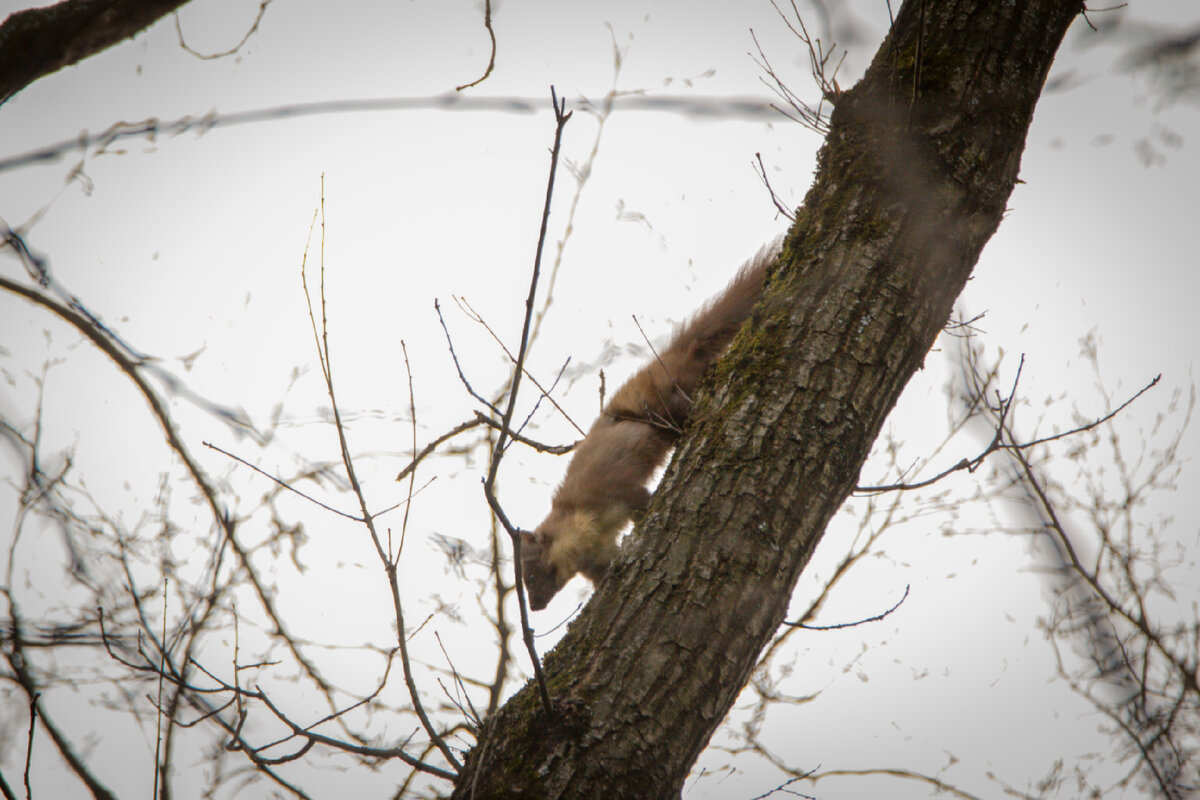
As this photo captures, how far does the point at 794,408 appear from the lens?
197 cm

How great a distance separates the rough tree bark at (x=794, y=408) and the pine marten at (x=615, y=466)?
1973 mm

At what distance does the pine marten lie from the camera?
14.0ft

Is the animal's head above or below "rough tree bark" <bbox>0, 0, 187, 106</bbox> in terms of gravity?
above

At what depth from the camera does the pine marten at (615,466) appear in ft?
14.0

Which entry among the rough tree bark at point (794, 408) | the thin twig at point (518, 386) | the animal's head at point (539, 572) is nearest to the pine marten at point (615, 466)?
the animal's head at point (539, 572)

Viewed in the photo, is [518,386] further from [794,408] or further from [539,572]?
[539,572]

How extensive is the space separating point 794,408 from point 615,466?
2.86 metres

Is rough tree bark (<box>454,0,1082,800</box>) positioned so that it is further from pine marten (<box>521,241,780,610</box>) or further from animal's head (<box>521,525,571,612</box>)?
animal's head (<box>521,525,571,612</box>)

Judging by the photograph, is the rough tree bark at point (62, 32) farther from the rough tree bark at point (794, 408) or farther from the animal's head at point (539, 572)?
the animal's head at point (539, 572)

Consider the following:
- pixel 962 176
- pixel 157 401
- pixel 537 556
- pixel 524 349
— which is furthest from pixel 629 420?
pixel 524 349

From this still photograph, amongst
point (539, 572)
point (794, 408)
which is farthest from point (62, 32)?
point (539, 572)

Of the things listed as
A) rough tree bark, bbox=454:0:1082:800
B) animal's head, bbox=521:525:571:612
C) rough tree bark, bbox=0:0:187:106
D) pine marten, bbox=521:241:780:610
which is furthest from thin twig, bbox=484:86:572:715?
animal's head, bbox=521:525:571:612

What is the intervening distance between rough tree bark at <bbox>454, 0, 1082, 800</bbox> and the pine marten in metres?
1.97

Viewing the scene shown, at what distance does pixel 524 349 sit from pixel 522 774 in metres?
0.95
